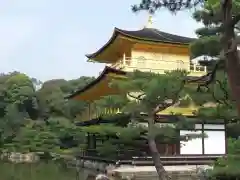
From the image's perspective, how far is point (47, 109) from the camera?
36250 millimetres

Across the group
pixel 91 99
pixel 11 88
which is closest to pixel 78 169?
pixel 91 99

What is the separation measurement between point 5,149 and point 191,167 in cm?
2136

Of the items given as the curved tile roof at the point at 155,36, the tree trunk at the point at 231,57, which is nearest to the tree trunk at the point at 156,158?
the tree trunk at the point at 231,57

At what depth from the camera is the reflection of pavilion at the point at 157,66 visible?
45.8 ft

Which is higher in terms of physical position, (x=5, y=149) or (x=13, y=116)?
(x=13, y=116)

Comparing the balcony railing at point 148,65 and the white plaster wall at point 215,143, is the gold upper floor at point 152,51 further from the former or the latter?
the white plaster wall at point 215,143

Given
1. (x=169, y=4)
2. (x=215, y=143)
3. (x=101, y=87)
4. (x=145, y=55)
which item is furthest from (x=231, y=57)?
(x=101, y=87)

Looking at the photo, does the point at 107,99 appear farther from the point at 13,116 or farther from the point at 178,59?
the point at 13,116

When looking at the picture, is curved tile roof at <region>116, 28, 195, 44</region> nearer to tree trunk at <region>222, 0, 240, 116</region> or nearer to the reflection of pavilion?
the reflection of pavilion

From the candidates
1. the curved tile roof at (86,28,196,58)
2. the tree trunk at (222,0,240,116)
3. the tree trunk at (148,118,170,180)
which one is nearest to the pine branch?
the tree trunk at (222,0,240,116)

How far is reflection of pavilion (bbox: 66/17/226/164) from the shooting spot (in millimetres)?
13945

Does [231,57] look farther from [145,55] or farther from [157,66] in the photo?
[145,55]

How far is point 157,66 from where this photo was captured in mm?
15102

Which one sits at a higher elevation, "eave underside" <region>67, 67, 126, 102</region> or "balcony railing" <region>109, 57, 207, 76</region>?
"balcony railing" <region>109, 57, 207, 76</region>
